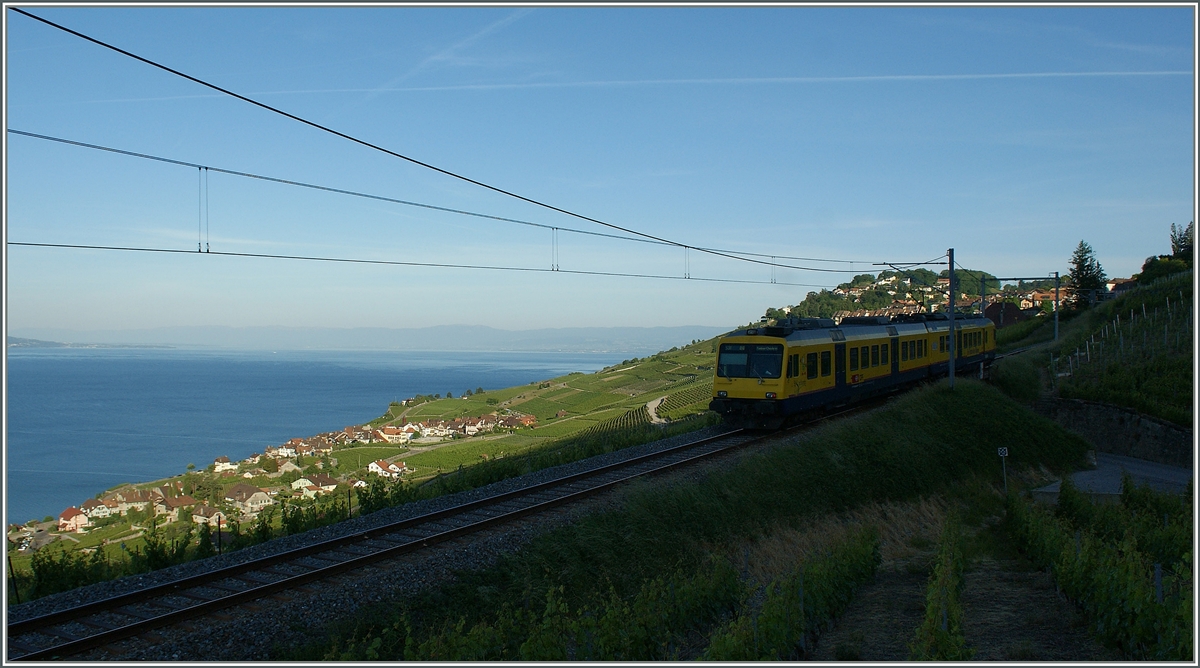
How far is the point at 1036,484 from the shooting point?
2609 cm

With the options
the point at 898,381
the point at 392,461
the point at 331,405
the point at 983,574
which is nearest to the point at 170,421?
the point at 331,405

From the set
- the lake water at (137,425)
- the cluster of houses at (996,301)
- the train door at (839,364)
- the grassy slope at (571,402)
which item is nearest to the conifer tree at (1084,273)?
the cluster of houses at (996,301)

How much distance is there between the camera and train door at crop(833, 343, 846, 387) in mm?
22391

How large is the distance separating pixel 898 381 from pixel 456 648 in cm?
2407

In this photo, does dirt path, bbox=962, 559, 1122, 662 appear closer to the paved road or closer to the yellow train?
the yellow train

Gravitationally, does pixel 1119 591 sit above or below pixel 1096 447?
above

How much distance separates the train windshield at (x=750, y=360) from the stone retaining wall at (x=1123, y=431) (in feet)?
71.3

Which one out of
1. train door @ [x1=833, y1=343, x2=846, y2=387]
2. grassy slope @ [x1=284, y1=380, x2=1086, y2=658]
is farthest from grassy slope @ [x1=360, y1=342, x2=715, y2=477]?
train door @ [x1=833, y1=343, x2=846, y2=387]

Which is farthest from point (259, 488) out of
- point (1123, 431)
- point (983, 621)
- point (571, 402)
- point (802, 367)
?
point (571, 402)

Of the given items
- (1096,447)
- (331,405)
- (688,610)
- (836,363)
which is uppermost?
(836,363)

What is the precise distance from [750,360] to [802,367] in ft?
4.99

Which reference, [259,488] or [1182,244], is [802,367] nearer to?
[259,488]

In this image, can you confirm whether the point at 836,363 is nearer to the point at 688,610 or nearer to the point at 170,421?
the point at 688,610

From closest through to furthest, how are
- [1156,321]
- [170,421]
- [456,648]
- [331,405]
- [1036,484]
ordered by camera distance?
1. [456,648]
2. [1036,484]
3. [1156,321]
4. [170,421]
5. [331,405]
